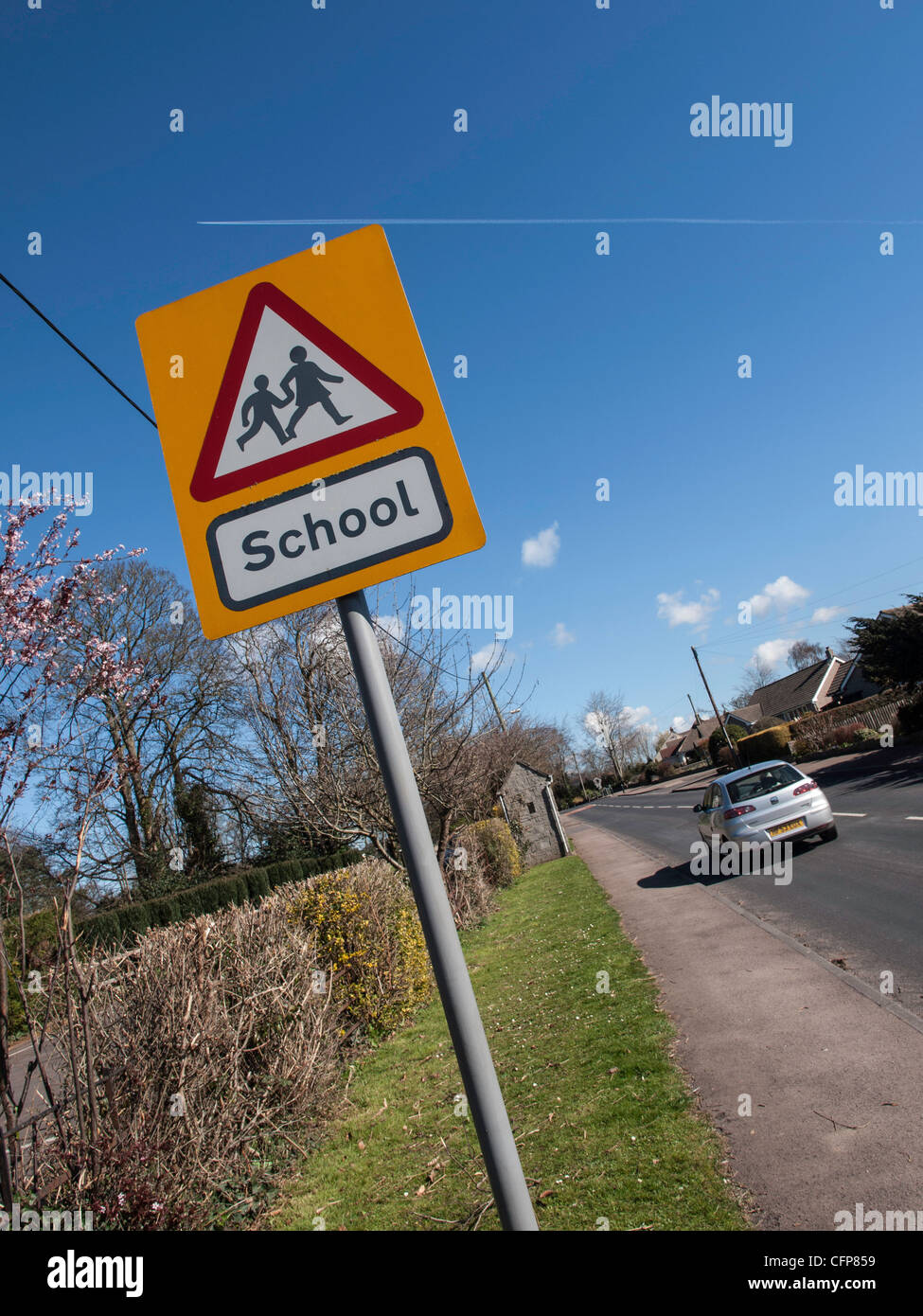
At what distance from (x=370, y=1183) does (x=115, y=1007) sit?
1.90 m

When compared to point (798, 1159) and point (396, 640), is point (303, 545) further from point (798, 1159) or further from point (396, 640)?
point (396, 640)

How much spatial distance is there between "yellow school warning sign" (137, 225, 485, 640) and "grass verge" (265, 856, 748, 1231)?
309cm

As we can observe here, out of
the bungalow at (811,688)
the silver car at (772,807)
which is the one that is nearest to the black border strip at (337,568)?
the silver car at (772,807)

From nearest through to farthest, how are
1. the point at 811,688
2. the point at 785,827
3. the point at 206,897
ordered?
the point at 785,827 < the point at 206,897 < the point at 811,688

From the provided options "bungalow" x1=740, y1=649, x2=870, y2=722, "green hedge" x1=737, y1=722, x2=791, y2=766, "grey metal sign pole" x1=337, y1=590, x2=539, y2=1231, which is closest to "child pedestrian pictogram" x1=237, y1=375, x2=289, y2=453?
"grey metal sign pole" x1=337, y1=590, x2=539, y2=1231

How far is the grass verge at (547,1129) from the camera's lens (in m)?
3.47

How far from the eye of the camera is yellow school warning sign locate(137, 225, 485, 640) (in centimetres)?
164

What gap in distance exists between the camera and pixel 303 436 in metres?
1.74

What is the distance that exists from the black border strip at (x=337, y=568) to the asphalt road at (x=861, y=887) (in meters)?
5.19

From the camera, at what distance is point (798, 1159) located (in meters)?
3.42

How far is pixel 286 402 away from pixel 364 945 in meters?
7.07

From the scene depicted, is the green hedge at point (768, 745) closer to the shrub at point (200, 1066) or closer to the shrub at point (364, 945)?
the shrub at point (364, 945)

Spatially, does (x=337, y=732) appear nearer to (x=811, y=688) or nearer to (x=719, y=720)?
(x=719, y=720)

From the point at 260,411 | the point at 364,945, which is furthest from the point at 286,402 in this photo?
the point at 364,945
